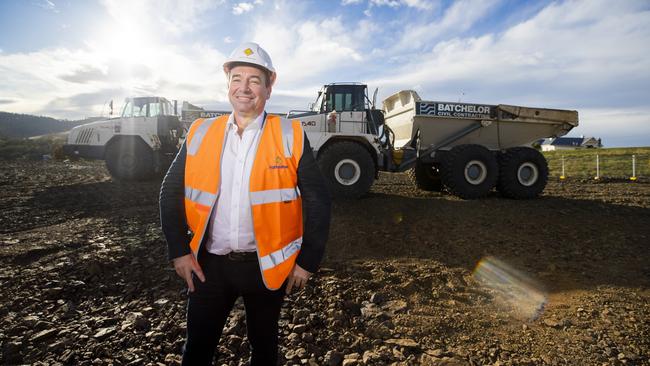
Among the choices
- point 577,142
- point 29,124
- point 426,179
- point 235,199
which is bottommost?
point 426,179

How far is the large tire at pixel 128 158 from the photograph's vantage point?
35.3 feet

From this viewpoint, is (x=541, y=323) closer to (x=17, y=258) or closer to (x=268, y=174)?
(x=268, y=174)

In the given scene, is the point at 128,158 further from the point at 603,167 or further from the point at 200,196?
the point at 603,167

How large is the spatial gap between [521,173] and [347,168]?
4.44 metres

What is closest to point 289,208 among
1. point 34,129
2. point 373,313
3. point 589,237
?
point 373,313

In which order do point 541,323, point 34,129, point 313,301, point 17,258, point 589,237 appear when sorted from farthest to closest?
1. point 34,129
2. point 589,237
3. point 17,258
4. point 313,301
5. point 541,323

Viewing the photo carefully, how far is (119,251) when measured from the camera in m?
4.59

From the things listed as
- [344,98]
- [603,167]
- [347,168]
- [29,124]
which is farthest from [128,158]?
[29,124]

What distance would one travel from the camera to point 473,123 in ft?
29.2

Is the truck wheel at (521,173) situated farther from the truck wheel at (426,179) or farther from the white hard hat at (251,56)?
the white hard hat at (251,56)

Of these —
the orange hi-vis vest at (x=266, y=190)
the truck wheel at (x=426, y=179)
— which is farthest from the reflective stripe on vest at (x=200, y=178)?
the truck wheel at (x=426, y=179)

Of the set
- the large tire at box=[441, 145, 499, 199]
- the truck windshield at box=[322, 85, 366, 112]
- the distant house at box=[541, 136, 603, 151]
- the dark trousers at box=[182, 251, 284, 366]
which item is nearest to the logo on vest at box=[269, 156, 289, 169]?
the dark trousers at box=[182, 251, 284, 366]

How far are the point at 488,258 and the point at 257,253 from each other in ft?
12.5

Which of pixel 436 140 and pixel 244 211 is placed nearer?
pixel 244 211
